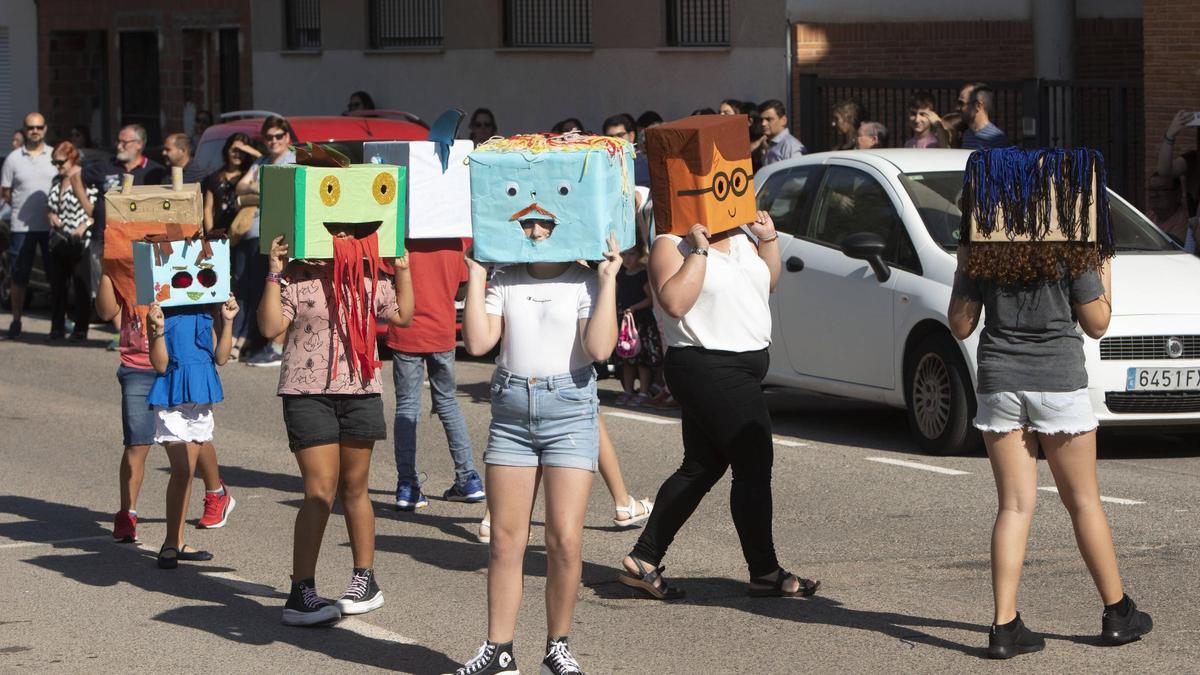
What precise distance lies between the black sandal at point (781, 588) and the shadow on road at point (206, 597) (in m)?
1.47

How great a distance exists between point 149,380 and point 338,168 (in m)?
2.33

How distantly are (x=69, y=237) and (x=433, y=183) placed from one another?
398 inches

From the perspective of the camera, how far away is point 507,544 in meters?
6.47

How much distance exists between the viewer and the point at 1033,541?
897cm

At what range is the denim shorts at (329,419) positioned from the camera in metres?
7.59

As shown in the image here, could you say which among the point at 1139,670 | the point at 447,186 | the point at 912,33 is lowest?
the point at 1139,670

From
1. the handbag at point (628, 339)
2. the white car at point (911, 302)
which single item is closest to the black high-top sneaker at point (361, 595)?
the white car at point (911, 302)

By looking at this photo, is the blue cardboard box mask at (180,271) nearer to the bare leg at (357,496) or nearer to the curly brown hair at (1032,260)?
the bare leg at (357,496)

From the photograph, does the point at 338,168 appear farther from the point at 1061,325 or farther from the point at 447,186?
the point at 1061,325

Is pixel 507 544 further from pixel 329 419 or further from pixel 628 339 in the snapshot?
pixel 628 339

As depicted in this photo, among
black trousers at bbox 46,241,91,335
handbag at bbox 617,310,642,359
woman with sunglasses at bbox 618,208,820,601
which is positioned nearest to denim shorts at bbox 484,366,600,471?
woman with sunglasses at bbox 618,208,820,601

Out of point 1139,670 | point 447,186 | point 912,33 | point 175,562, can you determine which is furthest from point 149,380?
point 912,33

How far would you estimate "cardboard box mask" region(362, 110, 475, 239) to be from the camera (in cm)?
934

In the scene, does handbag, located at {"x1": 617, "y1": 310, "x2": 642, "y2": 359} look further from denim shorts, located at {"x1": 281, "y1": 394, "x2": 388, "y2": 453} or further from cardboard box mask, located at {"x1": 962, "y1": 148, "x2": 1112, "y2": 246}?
cardboard box mask, located at {"x1": 962, "y1": 148, "x2": 1112, "y2": 246}
